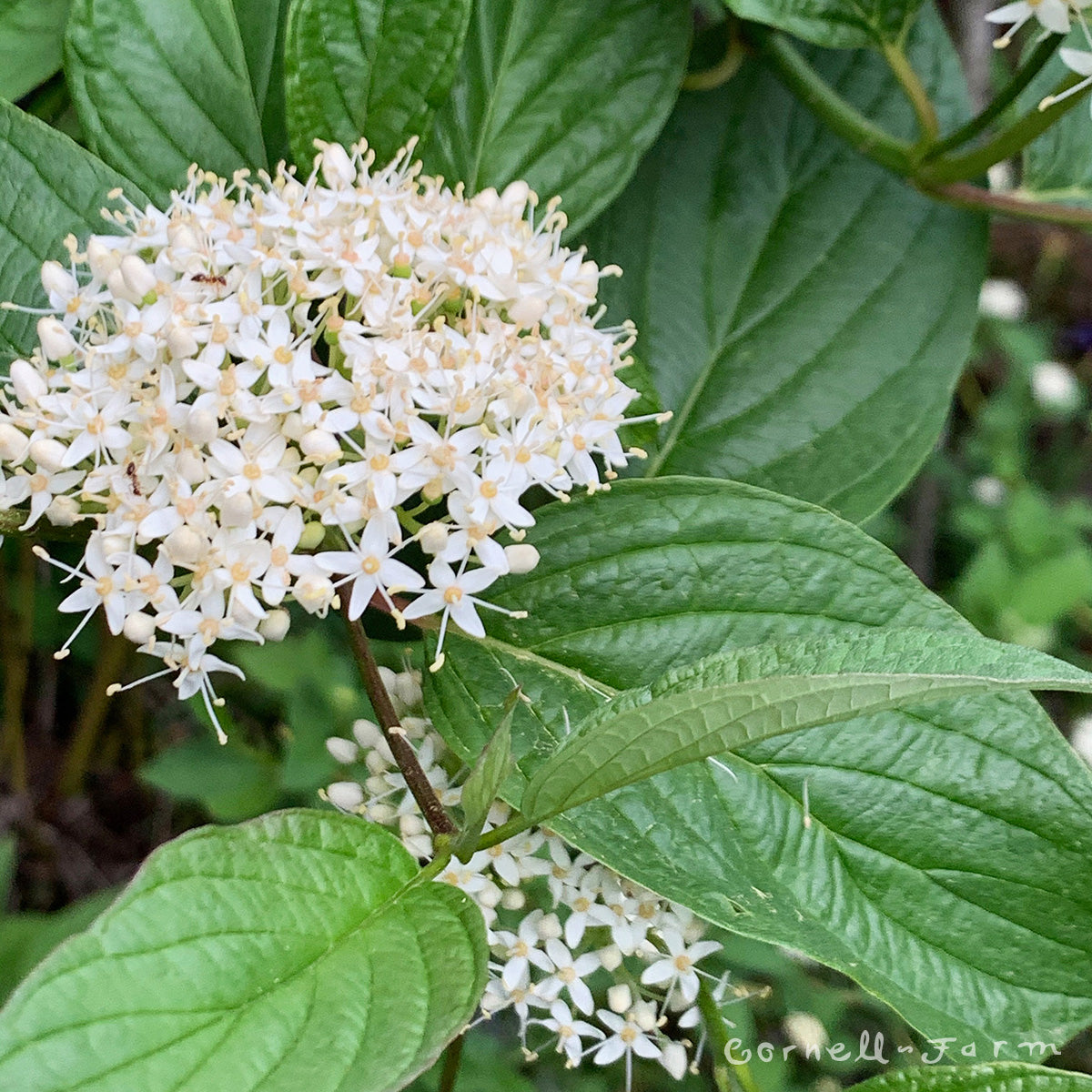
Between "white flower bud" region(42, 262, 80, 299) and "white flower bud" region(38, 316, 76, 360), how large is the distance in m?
0.02

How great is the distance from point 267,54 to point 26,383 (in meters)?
0.26

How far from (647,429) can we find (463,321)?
0.16 meters

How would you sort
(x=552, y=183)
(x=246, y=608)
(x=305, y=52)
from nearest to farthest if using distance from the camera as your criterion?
1. (x=246, y=608)
2. (x=305, y=52)
3. (x=552, y=183)

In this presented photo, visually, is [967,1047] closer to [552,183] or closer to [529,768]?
[529,768]

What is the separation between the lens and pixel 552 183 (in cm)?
69

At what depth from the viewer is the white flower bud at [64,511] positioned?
19.6 inches

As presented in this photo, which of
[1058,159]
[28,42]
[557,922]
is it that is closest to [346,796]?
[557,922]

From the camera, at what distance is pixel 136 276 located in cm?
50

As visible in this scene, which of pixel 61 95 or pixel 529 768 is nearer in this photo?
pixel 529 768

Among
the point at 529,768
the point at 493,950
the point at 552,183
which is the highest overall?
the point at 552,183

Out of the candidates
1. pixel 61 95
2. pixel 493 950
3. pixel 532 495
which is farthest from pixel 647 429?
pixel 61 95

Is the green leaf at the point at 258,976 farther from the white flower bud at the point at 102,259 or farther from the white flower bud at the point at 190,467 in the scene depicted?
the white flower bud at the point at 102,259

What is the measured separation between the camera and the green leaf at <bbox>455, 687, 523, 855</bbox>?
44 centimetres

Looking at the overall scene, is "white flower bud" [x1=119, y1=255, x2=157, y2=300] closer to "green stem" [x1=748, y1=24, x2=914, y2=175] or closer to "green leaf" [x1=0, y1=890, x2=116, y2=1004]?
"green stem" [x1=748, y1=24, x2=914, y2=175]
